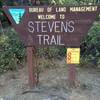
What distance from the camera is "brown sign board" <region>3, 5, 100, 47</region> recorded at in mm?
5879

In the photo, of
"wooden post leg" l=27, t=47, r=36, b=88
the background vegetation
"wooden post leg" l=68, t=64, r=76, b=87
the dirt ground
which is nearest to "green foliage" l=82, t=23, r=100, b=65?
the background vegetation

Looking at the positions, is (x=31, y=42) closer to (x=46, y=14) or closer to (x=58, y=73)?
(x=46, y=14)

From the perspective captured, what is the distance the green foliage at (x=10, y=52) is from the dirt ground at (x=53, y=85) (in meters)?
0.17

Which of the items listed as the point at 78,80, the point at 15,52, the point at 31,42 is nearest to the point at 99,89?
the point at 78,80

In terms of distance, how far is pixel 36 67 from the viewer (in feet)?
20.9

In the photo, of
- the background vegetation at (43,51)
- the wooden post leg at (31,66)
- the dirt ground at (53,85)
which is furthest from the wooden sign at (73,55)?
the background vegetation at (43,51)

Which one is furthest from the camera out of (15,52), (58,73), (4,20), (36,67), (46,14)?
(4,20)

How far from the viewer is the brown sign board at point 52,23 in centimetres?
588

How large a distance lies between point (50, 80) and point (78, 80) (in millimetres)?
467

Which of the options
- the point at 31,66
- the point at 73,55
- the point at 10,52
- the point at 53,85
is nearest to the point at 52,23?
the point at 73,55

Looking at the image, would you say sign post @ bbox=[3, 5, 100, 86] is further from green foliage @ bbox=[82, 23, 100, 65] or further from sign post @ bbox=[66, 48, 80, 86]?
green foliage @ bbox=[82, 23, 100, 65]

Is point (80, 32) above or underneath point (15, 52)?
above

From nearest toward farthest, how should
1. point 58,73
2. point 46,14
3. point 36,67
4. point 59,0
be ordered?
point 46,14
point 36,67
point 58,73
point 59,0

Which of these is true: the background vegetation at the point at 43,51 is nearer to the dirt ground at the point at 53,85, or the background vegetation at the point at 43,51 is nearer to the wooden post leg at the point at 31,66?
the dirt ground at the point at 53,85
